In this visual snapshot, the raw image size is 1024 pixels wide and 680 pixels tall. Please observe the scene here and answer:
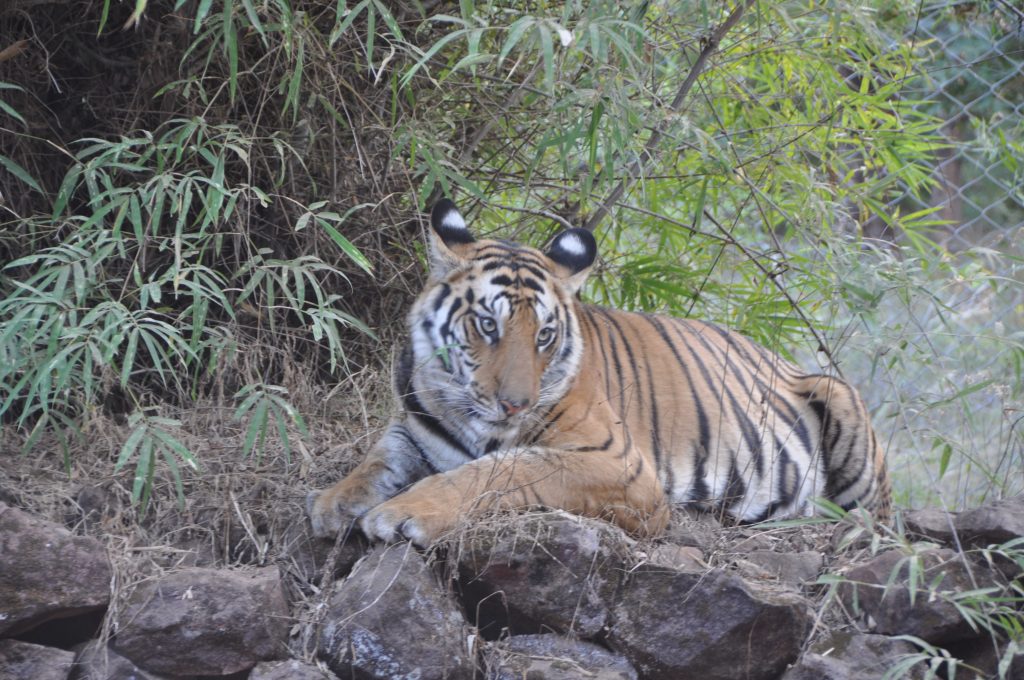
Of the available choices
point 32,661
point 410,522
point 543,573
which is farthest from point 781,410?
point 32,661

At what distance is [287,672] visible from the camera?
9.20ft

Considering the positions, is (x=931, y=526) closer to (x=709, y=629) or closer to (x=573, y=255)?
(x=709, y=629)

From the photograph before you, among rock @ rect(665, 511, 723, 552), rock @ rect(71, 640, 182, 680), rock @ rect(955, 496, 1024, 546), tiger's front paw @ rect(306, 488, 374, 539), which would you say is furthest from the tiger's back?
rock @ rect(71, 640, 182, 680)

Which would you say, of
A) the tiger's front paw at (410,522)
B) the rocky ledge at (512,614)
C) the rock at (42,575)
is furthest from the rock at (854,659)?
the rock at (42,575)

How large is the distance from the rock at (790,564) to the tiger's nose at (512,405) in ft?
2.51

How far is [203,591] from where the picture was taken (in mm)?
2854

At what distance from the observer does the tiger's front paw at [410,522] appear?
9.68 feet

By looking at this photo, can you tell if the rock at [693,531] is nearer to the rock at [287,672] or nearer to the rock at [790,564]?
the rock at [790,564]

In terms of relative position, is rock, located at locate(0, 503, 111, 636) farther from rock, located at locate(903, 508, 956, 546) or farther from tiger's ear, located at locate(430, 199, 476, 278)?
rock, located at locate(903, 508, 956, 546)

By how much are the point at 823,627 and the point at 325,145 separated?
234cm

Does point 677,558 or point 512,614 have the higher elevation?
point 677,558

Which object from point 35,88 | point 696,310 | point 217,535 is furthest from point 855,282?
point 35,88

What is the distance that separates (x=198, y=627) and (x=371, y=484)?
67cm

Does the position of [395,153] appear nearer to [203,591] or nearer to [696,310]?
[203,591]
